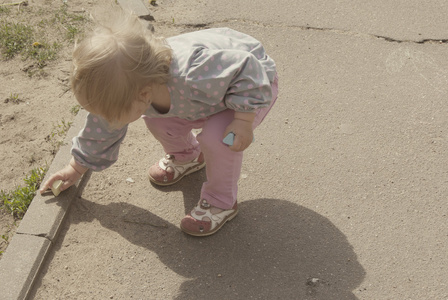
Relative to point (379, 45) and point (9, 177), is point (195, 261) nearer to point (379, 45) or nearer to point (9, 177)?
point (9, 177)

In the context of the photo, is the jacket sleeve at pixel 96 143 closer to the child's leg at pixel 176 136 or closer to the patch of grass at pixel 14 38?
the child's leg at pixel 176 136

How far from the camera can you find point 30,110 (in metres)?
3.54

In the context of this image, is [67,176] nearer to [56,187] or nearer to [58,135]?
[56,187]

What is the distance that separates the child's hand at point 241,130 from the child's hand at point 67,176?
0.86 meters

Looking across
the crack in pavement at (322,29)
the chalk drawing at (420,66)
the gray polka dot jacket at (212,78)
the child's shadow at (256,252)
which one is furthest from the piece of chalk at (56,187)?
the chalk drawing at (420,66)

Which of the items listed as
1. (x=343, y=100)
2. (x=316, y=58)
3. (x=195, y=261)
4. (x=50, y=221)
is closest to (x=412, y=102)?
(x=343, y=100)

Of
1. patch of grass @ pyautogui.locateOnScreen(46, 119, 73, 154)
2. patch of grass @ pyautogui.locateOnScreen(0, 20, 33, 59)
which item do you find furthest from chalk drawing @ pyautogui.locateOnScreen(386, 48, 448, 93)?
patch of grass @ pyautogui.locateOnScreen(0, 20, 33, 59)

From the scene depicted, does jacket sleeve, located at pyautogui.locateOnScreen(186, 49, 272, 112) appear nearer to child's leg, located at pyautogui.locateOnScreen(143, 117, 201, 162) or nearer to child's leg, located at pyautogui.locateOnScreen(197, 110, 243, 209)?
child's leg, located at pyautogui.locateOnScreen(197, 110, 243, 209)

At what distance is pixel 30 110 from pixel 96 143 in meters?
1.10

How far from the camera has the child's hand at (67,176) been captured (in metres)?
2.83

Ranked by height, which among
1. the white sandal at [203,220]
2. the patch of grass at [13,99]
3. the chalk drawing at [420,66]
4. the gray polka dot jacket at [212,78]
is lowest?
the patch of grass at [13,99]

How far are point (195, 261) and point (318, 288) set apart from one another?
0.60 m

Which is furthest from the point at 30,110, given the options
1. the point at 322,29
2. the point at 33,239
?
the point at 322,29

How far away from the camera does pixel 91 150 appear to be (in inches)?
105
